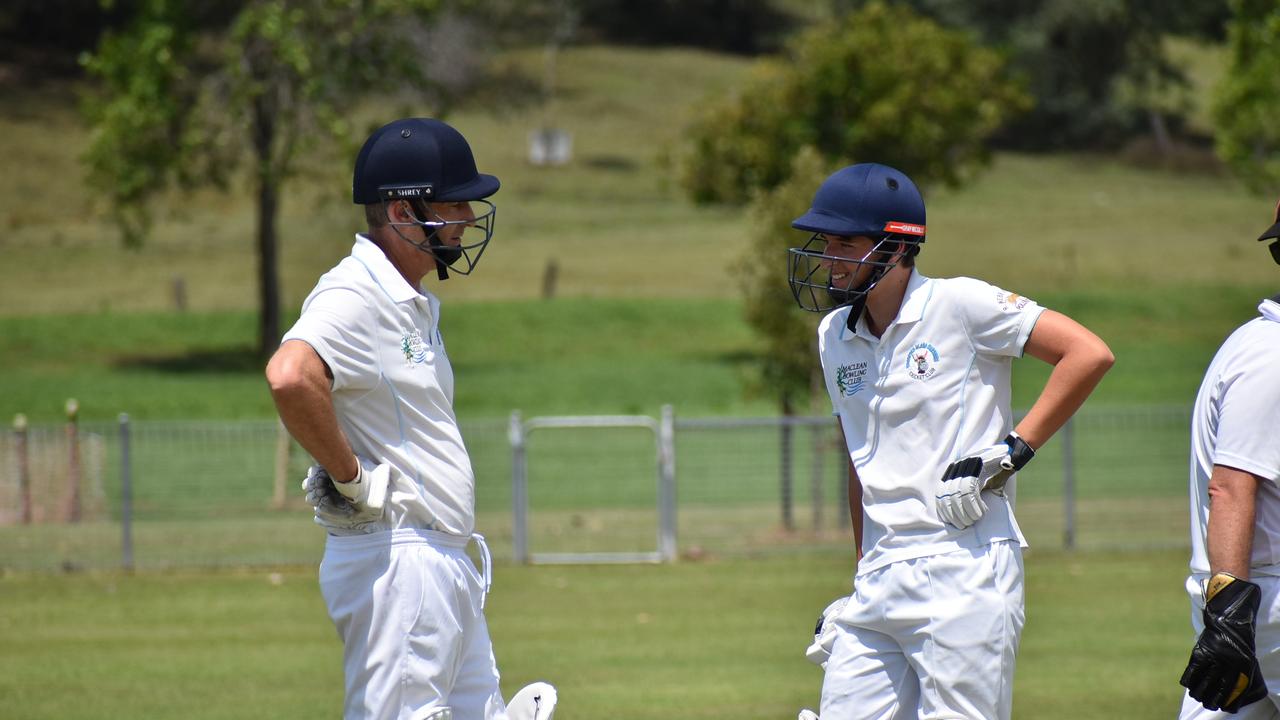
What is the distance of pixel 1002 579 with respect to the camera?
507 centimetres

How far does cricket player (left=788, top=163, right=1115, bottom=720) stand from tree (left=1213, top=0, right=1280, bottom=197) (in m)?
23.7

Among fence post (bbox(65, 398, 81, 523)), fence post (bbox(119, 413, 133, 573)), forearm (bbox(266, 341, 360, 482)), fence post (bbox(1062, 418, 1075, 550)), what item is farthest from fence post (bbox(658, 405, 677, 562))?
forearm (bbox(266, 341, 360, 482))

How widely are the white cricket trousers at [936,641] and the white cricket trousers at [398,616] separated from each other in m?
1.26

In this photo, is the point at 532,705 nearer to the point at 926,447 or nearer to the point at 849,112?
the point at 926,447

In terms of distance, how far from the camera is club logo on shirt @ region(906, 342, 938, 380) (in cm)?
514

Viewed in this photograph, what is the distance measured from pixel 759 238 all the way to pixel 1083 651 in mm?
9003

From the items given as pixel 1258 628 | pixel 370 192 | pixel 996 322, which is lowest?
pixel 1258 628

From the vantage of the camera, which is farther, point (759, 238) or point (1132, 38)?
point (1132, 38)

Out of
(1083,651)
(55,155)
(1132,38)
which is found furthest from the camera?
(1132,38)

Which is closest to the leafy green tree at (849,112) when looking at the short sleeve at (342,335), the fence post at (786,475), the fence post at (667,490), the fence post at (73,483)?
the fence post at (786,475)

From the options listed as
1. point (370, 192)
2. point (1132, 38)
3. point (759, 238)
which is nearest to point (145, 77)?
point (759, 238)

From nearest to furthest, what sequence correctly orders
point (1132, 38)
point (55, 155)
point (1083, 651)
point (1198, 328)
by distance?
point (1083, 651) → point (1198, 328) → point (55, 155) → point (1132, 38)

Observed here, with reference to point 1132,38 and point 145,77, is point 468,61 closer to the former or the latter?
point 1132,38

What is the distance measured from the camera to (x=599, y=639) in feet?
39.1
